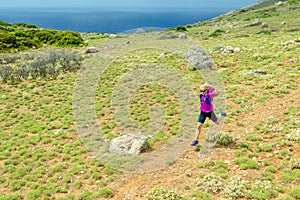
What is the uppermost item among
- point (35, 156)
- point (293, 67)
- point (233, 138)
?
point (293, 67)

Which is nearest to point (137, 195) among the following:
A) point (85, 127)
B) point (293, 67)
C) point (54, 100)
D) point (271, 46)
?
point (85, 127)

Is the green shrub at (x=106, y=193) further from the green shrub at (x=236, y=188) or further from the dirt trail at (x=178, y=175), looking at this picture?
the green shrub at (x=236, y=188)

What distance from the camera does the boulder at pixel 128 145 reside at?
11305mm

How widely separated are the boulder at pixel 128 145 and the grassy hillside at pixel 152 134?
524 millimetres

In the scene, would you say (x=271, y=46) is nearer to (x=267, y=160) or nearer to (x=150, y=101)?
(x=150, y=101)

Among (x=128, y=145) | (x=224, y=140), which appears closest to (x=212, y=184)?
(x=224, y=140)

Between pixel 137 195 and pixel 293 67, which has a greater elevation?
pixel 293 67

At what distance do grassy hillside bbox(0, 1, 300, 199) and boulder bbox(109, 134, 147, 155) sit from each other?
0.52 meters

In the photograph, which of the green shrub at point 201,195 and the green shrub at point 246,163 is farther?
the green shrub at point 246,163

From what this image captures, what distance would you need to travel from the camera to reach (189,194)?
824cm

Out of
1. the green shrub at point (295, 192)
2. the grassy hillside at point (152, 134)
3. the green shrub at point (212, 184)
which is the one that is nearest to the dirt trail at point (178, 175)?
the grassy hillside at point (152, 134)

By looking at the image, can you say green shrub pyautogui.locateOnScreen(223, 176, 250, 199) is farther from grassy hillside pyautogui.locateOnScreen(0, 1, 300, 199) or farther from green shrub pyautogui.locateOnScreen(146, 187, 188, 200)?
green shrub pyautogui.locateOnScreen(146, 187, 188, 200)

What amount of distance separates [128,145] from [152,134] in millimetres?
2403

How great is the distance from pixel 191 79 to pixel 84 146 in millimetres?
12912
